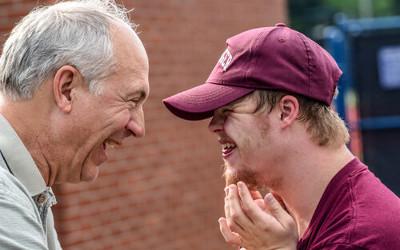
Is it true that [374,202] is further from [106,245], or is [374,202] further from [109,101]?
[106,245]

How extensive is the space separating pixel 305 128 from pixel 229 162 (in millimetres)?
260

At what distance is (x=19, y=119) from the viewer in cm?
259

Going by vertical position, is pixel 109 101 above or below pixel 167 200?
above

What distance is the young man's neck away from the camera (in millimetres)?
2766

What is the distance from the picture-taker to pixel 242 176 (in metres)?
2.83

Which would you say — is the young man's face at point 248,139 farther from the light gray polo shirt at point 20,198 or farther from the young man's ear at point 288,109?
the light gray polo shirt at point 20,198

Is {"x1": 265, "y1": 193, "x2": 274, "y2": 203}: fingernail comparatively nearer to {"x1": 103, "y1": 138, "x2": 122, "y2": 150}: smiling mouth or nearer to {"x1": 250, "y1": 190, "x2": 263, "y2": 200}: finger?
{"x1": 250, "y1": 190, "x2": 263, "y2": 200}: finger

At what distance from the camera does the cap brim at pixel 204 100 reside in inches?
110

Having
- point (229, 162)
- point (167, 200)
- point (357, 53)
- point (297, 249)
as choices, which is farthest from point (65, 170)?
point (357, 53)

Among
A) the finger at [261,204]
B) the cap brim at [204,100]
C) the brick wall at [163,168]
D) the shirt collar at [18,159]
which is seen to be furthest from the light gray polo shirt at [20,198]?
the brick wall at [163,168]

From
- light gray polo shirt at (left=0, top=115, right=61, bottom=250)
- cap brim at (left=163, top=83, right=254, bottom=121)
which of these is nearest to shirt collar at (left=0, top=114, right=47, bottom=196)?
light gray polo shirt at (left=0, top=115, right=61, bottom=250)

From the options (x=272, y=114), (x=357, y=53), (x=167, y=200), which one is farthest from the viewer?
(x=357, y=53)

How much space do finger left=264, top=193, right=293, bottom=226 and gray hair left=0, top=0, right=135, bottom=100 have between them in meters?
0.62

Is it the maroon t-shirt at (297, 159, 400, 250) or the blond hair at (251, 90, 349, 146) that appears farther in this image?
the blond hair at (251, 90, 349, 146)
